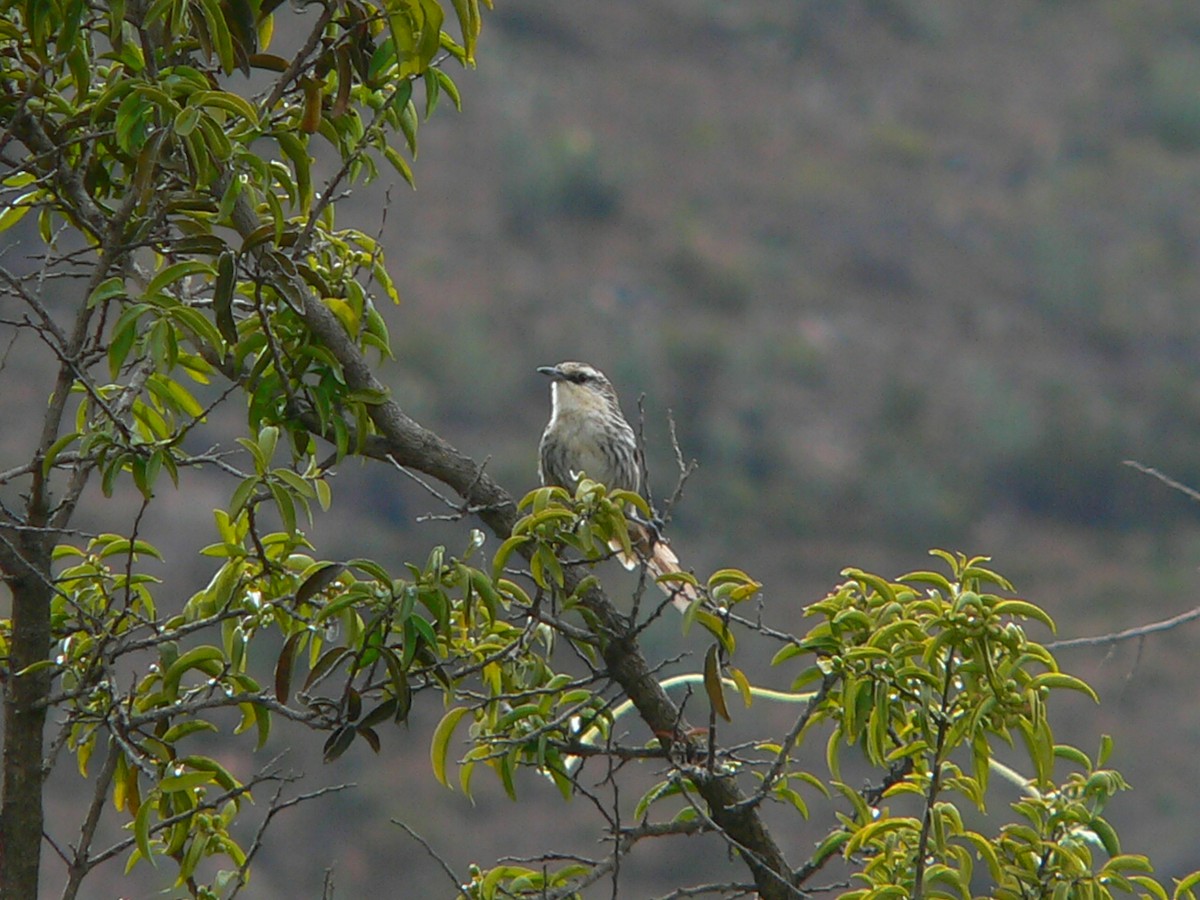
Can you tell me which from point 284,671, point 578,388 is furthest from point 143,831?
point 578,388

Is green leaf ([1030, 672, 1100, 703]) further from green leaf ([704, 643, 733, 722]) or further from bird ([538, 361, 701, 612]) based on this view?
bird ([538, 361, 701, 612])

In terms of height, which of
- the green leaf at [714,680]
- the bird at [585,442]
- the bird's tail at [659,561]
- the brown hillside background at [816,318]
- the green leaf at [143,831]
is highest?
the brown hillside background at [816,318]

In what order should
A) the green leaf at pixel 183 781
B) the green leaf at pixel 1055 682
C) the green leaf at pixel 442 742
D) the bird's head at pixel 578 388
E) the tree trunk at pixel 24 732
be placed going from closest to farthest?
the green leaf at pixel 1055 682, the green leaf at pixel 183 781, the tree trunk at pixel 24 732, the green leaf at pixel 442 742, the bird's head at pixel 578 388

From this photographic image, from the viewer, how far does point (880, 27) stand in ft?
120

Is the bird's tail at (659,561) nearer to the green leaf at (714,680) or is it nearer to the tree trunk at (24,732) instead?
the green leaf at (714,680)

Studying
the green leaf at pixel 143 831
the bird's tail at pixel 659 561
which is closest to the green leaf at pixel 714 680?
the bird's tail at pixel 659 561

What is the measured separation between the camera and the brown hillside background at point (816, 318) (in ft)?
72.3

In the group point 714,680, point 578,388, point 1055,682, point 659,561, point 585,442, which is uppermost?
point 578,388

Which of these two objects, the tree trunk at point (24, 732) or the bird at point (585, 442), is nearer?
the tree trunk at point (24, 732)

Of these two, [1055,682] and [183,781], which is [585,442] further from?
[1055,682]

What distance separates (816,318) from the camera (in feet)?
100

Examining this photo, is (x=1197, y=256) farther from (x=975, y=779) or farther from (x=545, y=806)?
(x=975, y=779)

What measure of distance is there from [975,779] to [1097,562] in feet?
81.4

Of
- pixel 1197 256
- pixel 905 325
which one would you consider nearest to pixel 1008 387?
pixel 905 325
